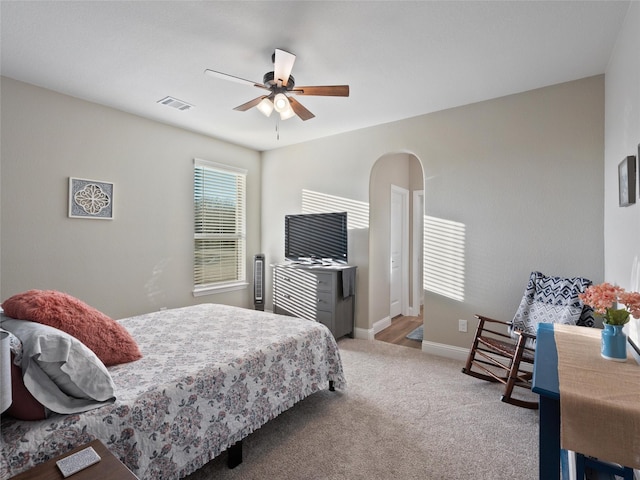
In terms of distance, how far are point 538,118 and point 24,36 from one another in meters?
4.11

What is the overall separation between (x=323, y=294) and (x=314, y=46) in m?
2.63

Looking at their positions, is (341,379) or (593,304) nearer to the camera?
(593,304)

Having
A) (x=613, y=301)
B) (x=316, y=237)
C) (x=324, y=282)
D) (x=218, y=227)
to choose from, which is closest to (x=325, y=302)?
(x=324, y=282)

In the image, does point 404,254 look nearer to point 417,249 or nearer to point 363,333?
point 417,249

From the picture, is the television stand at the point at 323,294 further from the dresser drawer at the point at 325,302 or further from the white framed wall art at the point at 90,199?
the white framed wall art at the point at 90,199

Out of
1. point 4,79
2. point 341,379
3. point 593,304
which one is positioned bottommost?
point 341,379

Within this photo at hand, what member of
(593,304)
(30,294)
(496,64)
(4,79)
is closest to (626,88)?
(496,64)

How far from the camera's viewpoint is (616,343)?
1457 mm

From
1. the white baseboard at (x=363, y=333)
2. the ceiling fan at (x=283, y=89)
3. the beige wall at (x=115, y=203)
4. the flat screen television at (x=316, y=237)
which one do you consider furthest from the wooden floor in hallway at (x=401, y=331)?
the ceiling fan at (x=283, y=89)

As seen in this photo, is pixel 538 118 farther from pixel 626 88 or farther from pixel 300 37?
pixel 300 37

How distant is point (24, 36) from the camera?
228 cm

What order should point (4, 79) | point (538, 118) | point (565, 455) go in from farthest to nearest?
point (538, 118) < point (4, 79) < point (565, 455)

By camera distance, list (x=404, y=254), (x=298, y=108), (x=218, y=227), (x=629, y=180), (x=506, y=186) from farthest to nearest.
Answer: (x=404, y=254) → (x=218, y=227) → (x=506, y=186) → (x=298, y=108) → (x=629, y=180)

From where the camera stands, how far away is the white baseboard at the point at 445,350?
3.45 m
